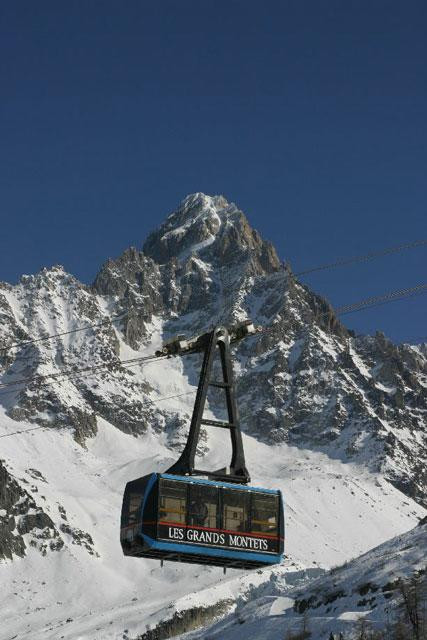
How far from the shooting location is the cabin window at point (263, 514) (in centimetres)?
5353

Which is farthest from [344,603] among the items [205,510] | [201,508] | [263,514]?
[201,508]

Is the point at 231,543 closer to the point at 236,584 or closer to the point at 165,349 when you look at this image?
the point at 165,349

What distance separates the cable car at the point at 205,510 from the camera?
51.4 metres

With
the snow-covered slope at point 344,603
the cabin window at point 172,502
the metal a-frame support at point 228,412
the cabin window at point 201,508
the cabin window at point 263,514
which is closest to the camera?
the cabin window at point 172,502

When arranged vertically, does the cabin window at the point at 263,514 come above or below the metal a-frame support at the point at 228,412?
below

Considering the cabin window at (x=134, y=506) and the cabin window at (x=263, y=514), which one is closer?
the cabin window at (x=134, y=506)

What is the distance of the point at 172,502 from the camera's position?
169ft

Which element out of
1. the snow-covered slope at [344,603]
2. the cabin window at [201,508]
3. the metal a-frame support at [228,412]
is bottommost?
the snow-covered slope at [344,603]

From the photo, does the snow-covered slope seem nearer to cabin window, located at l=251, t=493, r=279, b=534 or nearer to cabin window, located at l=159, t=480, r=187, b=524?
cabin window, located at l=251, t=493, r=279, b=534

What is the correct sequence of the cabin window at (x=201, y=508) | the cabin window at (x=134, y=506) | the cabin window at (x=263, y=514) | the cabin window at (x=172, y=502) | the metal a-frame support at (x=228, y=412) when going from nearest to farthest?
1. the cabin window at (x=172, y=502)
2. the cabin window at (x=201, y=508)
3. the cabin window at (x=134, y=506)
4. the metal a-frame support at (x=228, y=412)
5. the cabin window at (x=263, y=514)

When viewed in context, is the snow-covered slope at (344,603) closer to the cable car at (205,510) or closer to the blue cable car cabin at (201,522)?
the blue cable car cabin at (201,522)

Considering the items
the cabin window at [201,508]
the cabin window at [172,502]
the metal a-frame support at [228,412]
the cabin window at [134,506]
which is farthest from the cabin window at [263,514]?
the cabin window at [134,506]

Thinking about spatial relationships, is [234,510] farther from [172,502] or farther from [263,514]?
[172,502]

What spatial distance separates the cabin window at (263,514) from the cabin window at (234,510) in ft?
1.26
